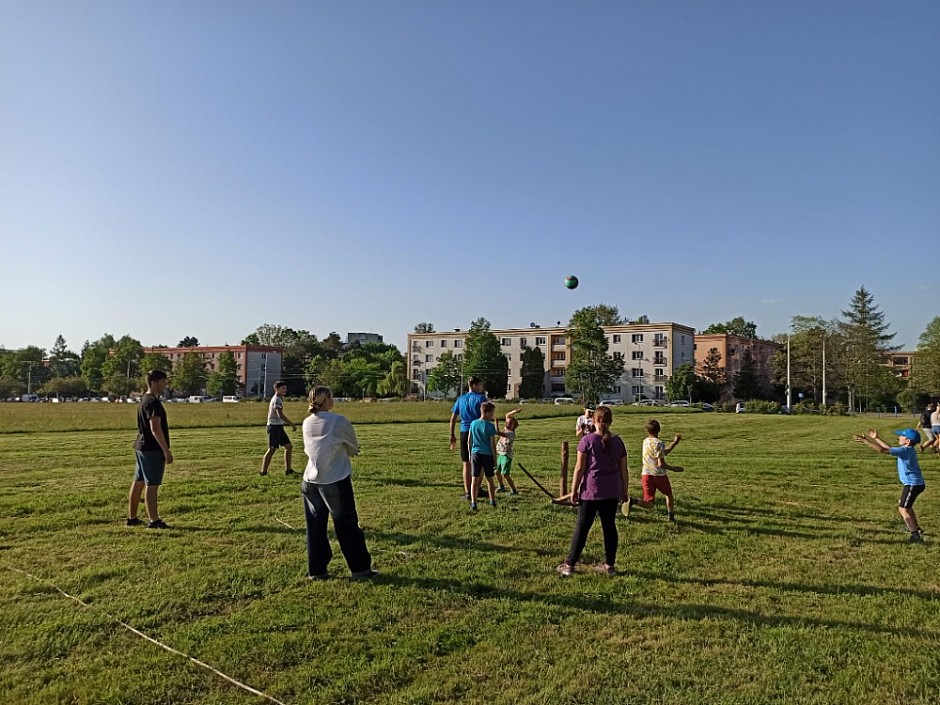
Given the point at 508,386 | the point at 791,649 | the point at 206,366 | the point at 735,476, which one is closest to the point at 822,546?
the point at 791,649

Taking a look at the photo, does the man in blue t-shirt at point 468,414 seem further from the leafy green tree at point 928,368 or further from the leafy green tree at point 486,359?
the leafy green tree at point 486,359

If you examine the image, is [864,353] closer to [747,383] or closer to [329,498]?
[747,383]

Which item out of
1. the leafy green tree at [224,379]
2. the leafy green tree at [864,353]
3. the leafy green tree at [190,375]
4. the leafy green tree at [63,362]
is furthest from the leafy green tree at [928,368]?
the leafy green tree at [63,362]

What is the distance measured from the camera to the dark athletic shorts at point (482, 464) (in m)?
10.4

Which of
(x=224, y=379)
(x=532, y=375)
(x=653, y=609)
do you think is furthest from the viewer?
(x=224, y=379)

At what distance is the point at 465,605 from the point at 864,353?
8945cm

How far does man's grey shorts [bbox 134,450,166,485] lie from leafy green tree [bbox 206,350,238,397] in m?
122

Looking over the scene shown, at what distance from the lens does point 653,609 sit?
19.5 ft

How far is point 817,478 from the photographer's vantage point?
15.4 meters

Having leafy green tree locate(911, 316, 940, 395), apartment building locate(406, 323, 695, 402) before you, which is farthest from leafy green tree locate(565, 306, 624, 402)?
leafy green tree locate(911, 316, 940, 395)

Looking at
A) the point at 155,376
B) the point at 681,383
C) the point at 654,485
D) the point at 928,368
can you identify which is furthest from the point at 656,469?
the point at 681,383

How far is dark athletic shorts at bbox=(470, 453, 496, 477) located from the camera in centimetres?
1043

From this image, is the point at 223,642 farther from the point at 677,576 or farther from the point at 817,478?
the point at 817,478

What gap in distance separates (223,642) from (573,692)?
2.64 meters
